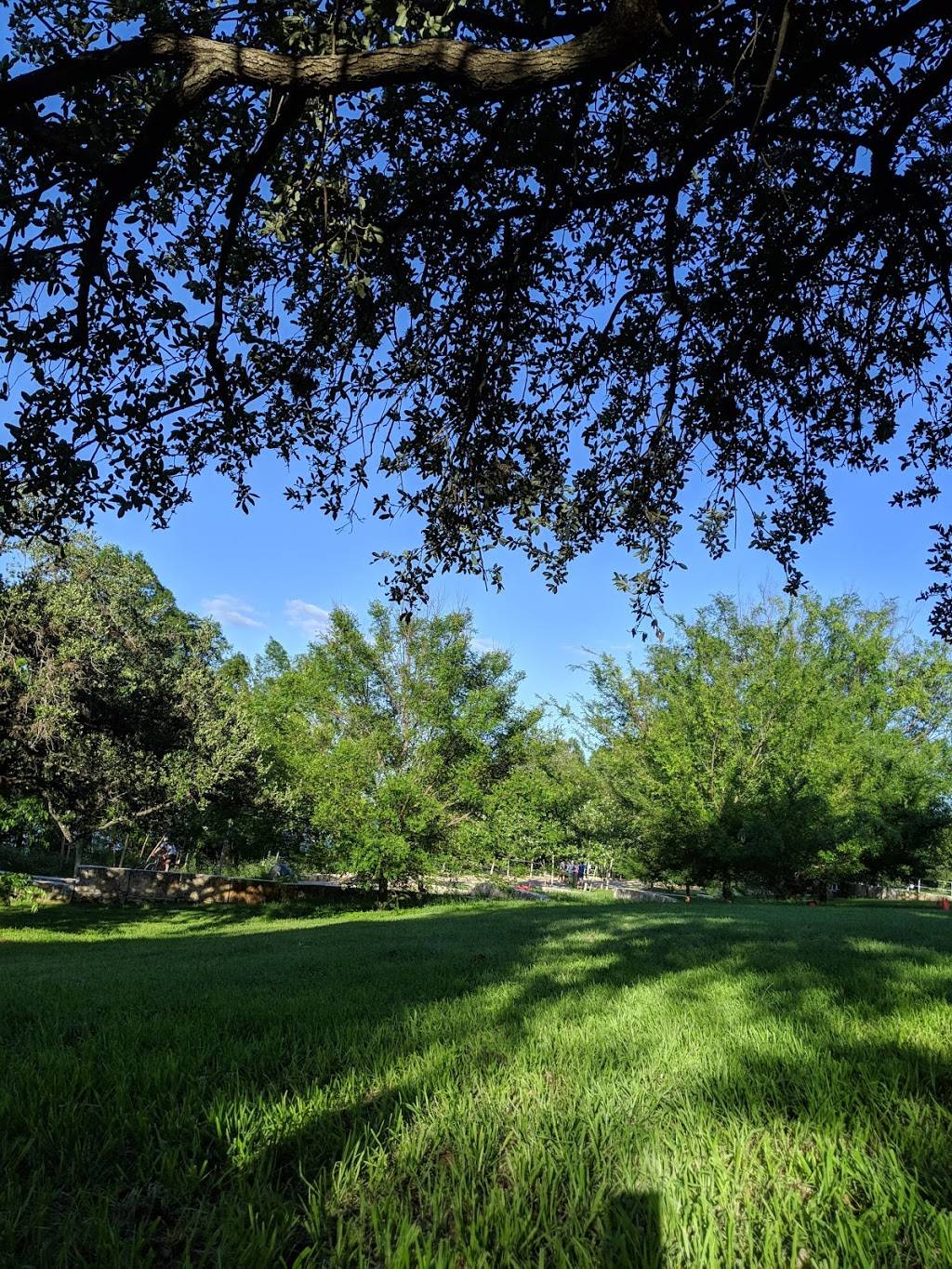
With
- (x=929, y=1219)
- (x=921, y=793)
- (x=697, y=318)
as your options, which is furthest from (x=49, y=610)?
(x=921, y=793)

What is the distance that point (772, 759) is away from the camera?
25.0m

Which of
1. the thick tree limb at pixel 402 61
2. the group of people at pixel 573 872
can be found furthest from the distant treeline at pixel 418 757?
the group of people at pixel 573 872

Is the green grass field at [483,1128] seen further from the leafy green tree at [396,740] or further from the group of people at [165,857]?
the group of people at [165,857]

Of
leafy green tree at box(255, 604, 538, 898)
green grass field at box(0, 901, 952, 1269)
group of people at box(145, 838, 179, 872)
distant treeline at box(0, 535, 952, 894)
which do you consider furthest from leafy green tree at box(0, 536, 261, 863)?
group of people at box(145, 838, 179, 872)

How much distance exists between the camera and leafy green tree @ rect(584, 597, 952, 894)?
76.8ft

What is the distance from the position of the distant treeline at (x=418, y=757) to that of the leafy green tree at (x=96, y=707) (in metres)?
0.06

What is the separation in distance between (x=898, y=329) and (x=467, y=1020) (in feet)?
24.9

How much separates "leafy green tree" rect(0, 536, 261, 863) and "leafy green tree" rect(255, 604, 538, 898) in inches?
111

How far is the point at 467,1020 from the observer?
3.62m

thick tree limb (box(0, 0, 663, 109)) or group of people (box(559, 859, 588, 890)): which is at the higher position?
thick tree limb (box(0, 0, 663, 109))

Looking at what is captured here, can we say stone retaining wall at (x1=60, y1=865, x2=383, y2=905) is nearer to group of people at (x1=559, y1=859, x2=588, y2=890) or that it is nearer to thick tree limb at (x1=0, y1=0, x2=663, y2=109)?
thick tree limb at (x1=0, y1=0, x2=663, y2=109)

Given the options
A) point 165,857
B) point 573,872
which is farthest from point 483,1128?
point 573,872

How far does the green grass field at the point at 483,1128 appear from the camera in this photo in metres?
1.74

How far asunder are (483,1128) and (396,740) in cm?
1974
